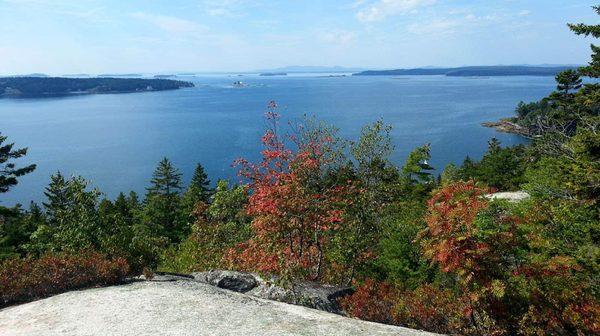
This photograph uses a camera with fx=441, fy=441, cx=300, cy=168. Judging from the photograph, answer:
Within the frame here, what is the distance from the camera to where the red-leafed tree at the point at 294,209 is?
1661cm

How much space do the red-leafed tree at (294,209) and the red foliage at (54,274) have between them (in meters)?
4.83

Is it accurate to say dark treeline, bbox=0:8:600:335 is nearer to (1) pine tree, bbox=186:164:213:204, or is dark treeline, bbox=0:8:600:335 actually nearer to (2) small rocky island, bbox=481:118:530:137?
(1) pine tree, bbox=186:164:213:204

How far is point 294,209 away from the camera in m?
16.7

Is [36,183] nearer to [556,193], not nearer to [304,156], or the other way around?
[304,156]

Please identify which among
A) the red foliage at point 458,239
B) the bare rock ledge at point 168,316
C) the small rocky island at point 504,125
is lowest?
the small rocky island at point 504,125

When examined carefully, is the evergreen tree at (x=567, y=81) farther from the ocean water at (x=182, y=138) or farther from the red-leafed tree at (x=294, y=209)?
the red-leafed tree at (x=294, y=209)

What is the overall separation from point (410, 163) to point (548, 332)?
53.6 m

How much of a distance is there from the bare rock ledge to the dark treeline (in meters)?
1.32

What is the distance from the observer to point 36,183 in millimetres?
95250

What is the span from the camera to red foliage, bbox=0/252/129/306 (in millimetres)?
14430

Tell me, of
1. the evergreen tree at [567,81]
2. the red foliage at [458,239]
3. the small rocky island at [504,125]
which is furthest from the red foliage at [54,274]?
the small rocky island at [504,125]

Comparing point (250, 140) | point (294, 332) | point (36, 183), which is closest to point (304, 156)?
point (294, 332)

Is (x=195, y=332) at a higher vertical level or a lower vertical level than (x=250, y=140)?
higher

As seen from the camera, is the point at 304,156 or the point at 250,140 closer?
the point at 304,156
